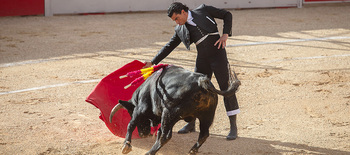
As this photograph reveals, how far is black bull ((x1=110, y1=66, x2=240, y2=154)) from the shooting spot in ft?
13.5

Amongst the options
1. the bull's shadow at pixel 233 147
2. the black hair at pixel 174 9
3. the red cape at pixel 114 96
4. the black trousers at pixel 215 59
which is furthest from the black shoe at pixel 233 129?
the black hair at pixel 174 9

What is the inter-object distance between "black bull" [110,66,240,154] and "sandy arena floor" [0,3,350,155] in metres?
0.54

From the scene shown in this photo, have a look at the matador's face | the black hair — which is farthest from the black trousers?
the black hair

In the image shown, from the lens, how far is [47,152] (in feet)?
15.6

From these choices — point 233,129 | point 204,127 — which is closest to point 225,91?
point 204,127

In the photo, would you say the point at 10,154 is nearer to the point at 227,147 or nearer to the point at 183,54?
the point at 227,147

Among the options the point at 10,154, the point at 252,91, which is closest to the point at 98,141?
the point at 10,154

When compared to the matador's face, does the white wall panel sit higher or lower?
lower

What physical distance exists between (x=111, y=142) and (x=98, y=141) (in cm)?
14

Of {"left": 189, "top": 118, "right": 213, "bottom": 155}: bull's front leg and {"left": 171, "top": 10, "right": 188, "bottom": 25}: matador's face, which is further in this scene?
{"left": 171, "top": 10, "right": 188, "bottom": 25}: matador's face

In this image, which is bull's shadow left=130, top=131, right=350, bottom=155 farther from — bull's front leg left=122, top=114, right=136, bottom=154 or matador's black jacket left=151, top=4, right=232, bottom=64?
matador's black jacket left=151, top=4, right=232, bottom=64

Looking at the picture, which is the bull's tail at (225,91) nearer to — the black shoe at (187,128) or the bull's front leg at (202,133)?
the bull's front leg at (202,133)

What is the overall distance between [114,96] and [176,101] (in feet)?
4.33

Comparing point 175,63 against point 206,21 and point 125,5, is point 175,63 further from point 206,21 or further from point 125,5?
point 125,5
